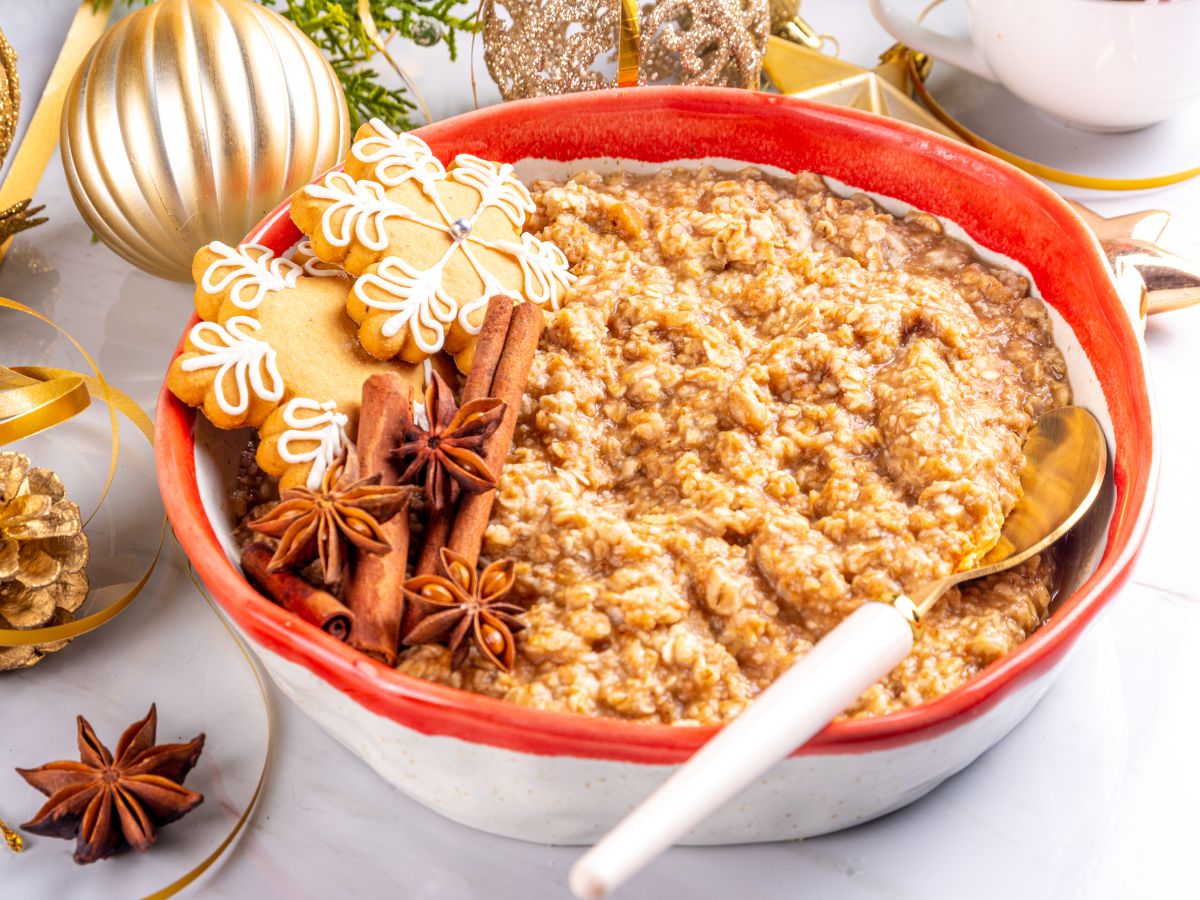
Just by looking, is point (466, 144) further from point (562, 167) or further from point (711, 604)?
point (711, 604)

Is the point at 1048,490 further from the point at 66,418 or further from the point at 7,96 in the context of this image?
the point at 7,96

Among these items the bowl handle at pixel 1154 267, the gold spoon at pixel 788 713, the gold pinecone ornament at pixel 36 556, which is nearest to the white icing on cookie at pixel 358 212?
the gold pinecone ornament at pixel 36 556

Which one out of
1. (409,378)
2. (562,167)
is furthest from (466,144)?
(409,378)

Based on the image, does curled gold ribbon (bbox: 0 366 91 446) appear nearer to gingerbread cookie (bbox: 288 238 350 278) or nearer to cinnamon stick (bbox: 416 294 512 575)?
gingerbread cookie (bbox: 288 238 350 278)

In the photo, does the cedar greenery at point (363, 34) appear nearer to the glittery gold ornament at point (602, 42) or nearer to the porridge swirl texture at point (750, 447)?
the glittery gold ornament at point (602, 42)

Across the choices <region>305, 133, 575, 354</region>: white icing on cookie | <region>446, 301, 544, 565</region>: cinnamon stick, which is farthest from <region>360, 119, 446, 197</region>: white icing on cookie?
<region>446, 301, 544, 565</region>: cinnamon stick

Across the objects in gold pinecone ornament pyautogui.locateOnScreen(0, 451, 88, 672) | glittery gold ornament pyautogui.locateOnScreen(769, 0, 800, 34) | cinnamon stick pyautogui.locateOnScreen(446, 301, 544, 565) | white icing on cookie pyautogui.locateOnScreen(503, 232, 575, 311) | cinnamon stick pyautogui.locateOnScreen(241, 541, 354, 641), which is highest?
glittery gold ornament pyautogui.locateOnScreen(769, 0, 800, 34)
